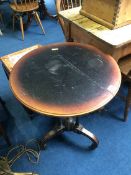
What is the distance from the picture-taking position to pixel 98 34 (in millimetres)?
1412

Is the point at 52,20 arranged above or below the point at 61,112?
below

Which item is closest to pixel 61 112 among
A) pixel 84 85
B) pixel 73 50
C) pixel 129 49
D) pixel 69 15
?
pixel 84 85

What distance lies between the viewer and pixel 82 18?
1.65 metres

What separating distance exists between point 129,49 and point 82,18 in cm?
47

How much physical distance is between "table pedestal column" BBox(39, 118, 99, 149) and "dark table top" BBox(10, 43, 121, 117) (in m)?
0.47

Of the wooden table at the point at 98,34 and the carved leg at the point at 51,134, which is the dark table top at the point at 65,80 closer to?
the wooden table at the point at 98,34

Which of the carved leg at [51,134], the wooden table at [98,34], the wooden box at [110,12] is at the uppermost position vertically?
the wooden box at [110,12]

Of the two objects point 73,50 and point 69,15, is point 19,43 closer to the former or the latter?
point 69,15

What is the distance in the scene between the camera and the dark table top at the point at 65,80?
107 centimetres

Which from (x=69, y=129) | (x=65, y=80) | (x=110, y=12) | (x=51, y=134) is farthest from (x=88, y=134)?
(x=110, y=12)

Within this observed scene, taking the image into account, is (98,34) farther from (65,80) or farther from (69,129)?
(69,129)

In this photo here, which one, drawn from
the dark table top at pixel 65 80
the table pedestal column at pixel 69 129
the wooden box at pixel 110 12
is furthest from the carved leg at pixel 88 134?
the wooden box at pixel 110 12

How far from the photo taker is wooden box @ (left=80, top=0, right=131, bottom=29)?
4.52ft

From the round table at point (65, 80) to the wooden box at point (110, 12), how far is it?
242mm
